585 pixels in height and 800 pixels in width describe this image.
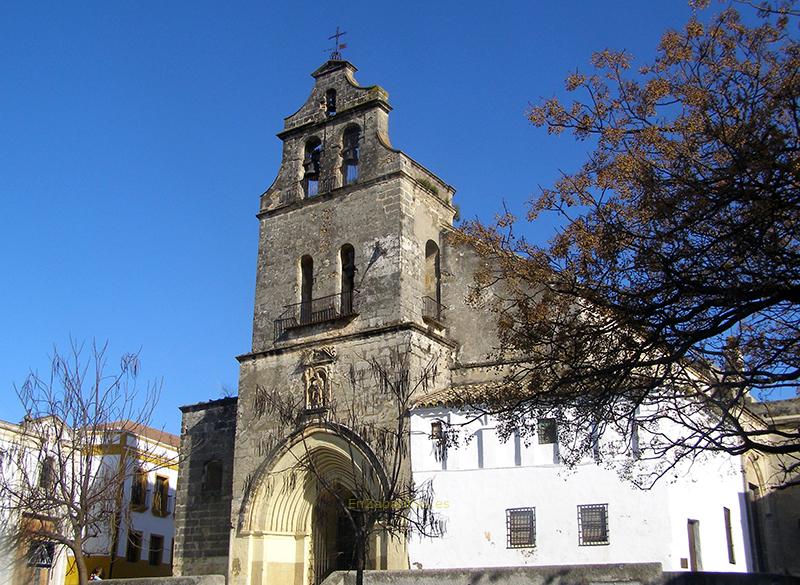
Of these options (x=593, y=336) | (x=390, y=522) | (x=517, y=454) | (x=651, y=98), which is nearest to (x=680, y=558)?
(x=517, y=454)

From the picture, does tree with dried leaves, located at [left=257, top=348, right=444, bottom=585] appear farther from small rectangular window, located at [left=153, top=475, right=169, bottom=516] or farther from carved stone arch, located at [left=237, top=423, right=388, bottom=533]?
small rectangular window, located at [left=153, top=475, right=169, bottom=516]

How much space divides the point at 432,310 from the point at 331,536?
6777mm

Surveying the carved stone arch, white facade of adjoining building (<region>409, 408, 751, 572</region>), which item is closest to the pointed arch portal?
the carved stone arch

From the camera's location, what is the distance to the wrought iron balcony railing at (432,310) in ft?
79.2

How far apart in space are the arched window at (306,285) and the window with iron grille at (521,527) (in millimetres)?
8510

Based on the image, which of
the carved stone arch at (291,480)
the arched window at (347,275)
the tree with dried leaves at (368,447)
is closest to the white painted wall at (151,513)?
the carved stone arch at (291,480)

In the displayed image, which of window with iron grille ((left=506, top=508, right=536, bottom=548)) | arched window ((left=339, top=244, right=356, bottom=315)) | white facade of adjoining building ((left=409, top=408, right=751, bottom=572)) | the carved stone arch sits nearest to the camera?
white facade of adjoining building ((left=409, top=408, right=751, bottom=572))

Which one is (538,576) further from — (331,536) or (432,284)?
(432,284)

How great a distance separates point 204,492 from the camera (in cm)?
2644

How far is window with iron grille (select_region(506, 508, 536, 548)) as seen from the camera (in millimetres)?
19594

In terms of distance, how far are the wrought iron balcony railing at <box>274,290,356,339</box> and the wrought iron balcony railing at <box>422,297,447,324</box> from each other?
1.87 metres

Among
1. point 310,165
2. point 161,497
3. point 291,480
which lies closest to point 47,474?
point 291,480

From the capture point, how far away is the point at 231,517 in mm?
24281

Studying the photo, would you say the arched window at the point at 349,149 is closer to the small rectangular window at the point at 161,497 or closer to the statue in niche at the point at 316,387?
the statue in niche at the point at 316,387
